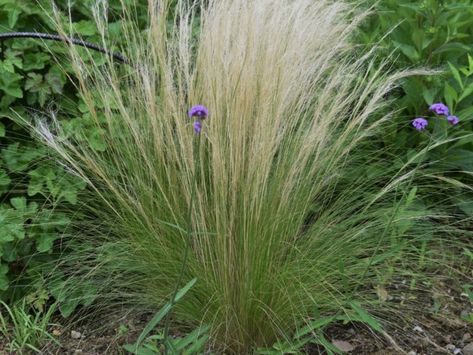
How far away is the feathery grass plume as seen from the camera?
7.14 ft

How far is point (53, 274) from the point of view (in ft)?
8.49

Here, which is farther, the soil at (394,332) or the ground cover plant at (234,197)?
the soil at (394,332)

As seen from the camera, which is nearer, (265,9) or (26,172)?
(265,9)

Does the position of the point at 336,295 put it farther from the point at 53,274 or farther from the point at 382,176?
the point at 53,274

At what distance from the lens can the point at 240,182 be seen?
86.4 inches

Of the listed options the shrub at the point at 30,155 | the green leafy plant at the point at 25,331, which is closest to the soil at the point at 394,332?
the green leafy plant at the point at 25,331

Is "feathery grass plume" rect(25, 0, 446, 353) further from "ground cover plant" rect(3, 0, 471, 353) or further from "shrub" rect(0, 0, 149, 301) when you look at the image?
"shrub" rect(0, 0, 149, 301)

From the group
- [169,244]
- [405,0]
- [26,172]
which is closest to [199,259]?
[169,244]

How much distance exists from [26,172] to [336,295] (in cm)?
129

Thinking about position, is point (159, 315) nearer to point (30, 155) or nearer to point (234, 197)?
point (234, 197)

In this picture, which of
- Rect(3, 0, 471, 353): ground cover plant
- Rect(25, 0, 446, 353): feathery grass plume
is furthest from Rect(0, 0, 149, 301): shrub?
Rect(25, 0, 446, 353): feathery grass plume

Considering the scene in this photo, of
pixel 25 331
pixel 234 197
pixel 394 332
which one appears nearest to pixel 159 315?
pixel 234 197

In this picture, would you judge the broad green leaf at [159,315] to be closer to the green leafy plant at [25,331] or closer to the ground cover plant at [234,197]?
the ground cover plant at [234,197]

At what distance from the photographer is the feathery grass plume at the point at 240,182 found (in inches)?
85.7
